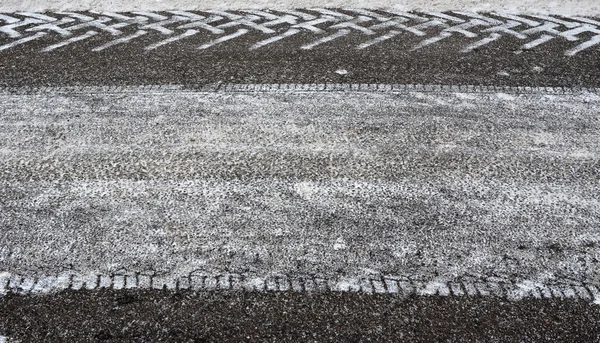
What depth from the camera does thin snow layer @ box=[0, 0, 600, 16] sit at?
8.57m

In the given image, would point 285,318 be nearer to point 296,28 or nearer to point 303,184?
point 303,184

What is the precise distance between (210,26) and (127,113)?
2.61m

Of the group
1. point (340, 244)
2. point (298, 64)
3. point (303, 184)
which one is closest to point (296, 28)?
point (298, 64)

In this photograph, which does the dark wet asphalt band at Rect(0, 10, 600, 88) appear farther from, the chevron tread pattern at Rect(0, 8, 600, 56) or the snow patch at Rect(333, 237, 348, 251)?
the snow patch at Rect(333, 237, 348, 251)

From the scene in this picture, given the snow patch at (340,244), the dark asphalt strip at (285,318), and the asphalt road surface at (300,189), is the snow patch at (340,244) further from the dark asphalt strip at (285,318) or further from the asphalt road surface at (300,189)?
the dark asphalt strip at (285,318)

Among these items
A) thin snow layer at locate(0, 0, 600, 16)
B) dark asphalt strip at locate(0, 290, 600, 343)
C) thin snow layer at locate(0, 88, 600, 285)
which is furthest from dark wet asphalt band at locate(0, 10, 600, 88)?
dark asphalt strip at locate(0, 290, 600, 343)

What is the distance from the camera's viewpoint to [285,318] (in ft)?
11.0

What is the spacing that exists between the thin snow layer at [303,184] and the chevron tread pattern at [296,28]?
1549 mm

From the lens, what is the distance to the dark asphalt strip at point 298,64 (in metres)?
6.33

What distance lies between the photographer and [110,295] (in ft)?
11.5

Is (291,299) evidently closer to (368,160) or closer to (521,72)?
(368,160)

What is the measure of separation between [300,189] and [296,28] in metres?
3.76

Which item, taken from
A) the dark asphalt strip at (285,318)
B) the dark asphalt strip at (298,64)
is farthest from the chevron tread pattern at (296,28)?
the dark asphalt strip at (285,318)

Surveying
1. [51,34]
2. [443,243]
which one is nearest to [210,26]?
[51,34]
